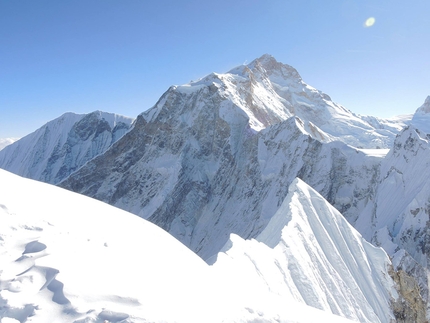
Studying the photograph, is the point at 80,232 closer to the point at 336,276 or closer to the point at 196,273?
the point at 196,273

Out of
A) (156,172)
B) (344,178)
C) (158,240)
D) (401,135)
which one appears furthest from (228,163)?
(158,240)

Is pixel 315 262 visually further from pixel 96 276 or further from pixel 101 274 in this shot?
pixel 96 276

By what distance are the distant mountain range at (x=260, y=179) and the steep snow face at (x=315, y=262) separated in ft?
0.43

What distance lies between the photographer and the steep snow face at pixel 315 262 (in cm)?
1633

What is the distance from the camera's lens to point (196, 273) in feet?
26.7

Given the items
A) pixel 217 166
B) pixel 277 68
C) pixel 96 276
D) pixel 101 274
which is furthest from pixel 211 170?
pixel 277 68

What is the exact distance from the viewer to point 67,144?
14012cm

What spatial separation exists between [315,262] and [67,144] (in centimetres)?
14363

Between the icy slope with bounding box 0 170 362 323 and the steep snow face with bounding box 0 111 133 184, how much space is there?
5334 inches

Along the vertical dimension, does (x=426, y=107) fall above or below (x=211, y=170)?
above

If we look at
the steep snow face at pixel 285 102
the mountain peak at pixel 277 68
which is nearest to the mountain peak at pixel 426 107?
the steep snow face at pixel 285 102

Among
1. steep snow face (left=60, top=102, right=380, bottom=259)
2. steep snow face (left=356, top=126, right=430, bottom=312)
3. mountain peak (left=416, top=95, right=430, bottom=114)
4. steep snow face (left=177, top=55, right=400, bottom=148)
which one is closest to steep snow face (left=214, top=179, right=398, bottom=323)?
steep snow face (left=356, top=126, right=430, bottom=312)

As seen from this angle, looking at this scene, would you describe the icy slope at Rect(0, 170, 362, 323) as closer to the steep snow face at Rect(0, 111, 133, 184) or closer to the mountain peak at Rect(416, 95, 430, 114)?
the steep snow face at Rect(0, 111, 133, 184)

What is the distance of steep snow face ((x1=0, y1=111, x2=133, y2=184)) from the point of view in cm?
13488
